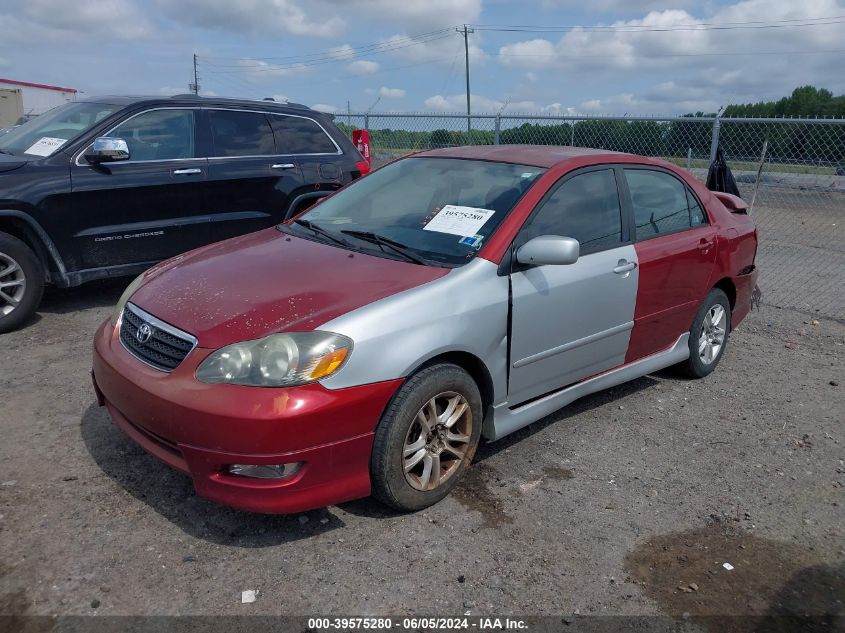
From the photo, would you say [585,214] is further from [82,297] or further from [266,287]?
[82,297]

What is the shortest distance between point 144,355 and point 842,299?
7442mm


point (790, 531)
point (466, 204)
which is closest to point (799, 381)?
point (790, 531)

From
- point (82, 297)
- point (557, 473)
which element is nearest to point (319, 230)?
point (557, 473)

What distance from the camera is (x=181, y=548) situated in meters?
3.05

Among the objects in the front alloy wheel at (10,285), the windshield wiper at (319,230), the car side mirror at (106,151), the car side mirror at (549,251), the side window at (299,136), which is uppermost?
the side window at (299,136)

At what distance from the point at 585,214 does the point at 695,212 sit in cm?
130

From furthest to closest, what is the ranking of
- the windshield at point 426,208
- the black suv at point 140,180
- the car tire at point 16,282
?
the black suv at point 140,180 → the car tire at point 16,282 → the windshield at point 426,208

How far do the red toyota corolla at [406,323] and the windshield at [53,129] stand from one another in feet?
9.06

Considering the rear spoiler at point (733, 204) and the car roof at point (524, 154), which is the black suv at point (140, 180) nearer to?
the car roof at point (524, 154)

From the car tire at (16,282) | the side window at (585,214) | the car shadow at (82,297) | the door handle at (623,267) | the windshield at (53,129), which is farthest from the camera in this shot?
the car shadow at (82,297)

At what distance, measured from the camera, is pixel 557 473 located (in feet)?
12.7

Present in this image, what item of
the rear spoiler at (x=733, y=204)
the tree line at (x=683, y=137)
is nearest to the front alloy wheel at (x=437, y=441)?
the rear spoiler at (x=733, y=204)

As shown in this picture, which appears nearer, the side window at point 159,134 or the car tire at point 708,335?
the car tire at point 708,335

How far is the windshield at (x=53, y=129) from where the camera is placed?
19.8ft
